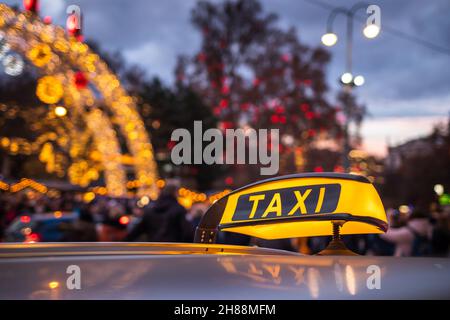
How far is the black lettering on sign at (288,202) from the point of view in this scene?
5.83ft

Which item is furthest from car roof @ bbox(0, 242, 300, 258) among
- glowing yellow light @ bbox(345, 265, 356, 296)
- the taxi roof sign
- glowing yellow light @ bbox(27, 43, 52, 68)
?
glowing yellow light @ bbox(27, 43, 52, 68)

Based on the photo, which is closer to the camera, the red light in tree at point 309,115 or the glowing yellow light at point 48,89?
the glowing yellow light at point 48,89

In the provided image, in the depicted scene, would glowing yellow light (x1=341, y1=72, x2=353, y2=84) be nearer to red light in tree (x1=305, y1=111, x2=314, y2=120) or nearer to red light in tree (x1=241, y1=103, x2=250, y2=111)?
red light in tree (x1=241, y1=103, x2=250, y2=111)

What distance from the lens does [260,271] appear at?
119cm

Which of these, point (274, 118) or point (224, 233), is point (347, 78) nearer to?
point (224, 233)

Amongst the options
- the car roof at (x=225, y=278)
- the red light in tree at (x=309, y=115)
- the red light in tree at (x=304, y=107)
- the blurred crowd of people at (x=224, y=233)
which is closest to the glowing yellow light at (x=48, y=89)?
the blurred crowd of people at (x=224, y=233)

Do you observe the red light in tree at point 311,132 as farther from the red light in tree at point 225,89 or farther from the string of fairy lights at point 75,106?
the string of fairy lights at point 75,106

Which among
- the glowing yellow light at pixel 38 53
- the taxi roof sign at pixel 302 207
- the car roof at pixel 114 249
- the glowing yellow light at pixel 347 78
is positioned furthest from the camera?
the glowing yellow light at pixel 347 78

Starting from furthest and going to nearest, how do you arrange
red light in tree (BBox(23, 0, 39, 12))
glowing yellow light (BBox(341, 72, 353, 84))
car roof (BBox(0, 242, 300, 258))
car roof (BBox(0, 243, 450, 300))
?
glowing yellow light (BBox(341, 72, 353, 84)), red light in tree (BBox(23, 0, 39, 12)), car roof (BBox(0, 242, 300, 258)), car roof (BBox(0, 243, 450, 300))

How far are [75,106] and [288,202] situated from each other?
21388 millimetres

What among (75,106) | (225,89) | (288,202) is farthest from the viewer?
(225,89)

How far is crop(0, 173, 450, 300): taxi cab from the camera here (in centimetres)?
103

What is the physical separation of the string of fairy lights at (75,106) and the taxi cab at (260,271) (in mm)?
9072

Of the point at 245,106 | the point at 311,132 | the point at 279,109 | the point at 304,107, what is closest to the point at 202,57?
the point at 245,106
